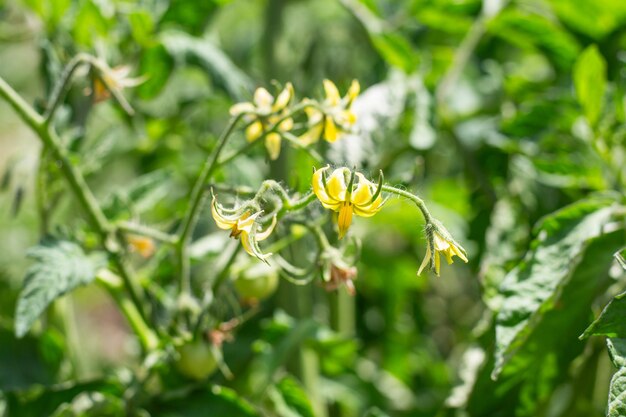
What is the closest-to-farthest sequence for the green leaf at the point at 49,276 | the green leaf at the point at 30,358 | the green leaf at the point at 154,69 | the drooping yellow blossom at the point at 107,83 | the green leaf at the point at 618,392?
the green leaf at the point at 618,392, the green leaf at the point at 49,276, the drooping yellow blossom at the point at 107,83, the green leaf at the point at 30,358, the green leaf at the point at 154,69

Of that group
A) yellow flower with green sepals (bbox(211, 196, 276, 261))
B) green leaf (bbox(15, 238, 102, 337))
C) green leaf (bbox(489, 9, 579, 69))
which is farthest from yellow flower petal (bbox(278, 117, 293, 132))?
green leaf (bbox(489, 9, 579, 69))

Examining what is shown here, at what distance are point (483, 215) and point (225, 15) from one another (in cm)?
104

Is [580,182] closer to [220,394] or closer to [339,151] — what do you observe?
[339,151]

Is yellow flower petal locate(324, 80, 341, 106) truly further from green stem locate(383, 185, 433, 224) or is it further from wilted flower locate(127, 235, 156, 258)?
wilted flower locate(127, 235, 156, 258)

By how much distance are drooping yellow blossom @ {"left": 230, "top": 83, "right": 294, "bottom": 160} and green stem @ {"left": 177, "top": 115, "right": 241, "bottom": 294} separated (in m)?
0.03

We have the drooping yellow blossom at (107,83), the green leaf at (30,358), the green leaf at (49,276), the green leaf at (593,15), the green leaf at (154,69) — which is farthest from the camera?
the green leaf at (593,15)

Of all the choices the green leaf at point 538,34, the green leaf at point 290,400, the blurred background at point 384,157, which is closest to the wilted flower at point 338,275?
the blurred background at point 384,157

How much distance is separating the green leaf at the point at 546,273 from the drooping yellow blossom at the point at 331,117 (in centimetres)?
25

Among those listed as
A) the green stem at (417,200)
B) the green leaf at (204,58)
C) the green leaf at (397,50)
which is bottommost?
the green stem at (417,200)

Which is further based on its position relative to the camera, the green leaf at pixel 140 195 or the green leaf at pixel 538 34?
the green leaf at pixel 538 34

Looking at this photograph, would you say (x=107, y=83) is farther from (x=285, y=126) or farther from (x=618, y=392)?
(x=618, y=392)

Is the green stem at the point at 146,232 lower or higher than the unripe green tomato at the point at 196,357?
higher

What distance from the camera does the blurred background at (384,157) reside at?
3.51ft

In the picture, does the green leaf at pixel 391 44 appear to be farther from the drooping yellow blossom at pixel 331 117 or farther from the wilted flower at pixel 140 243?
the wilted flower at pixel 140 243
